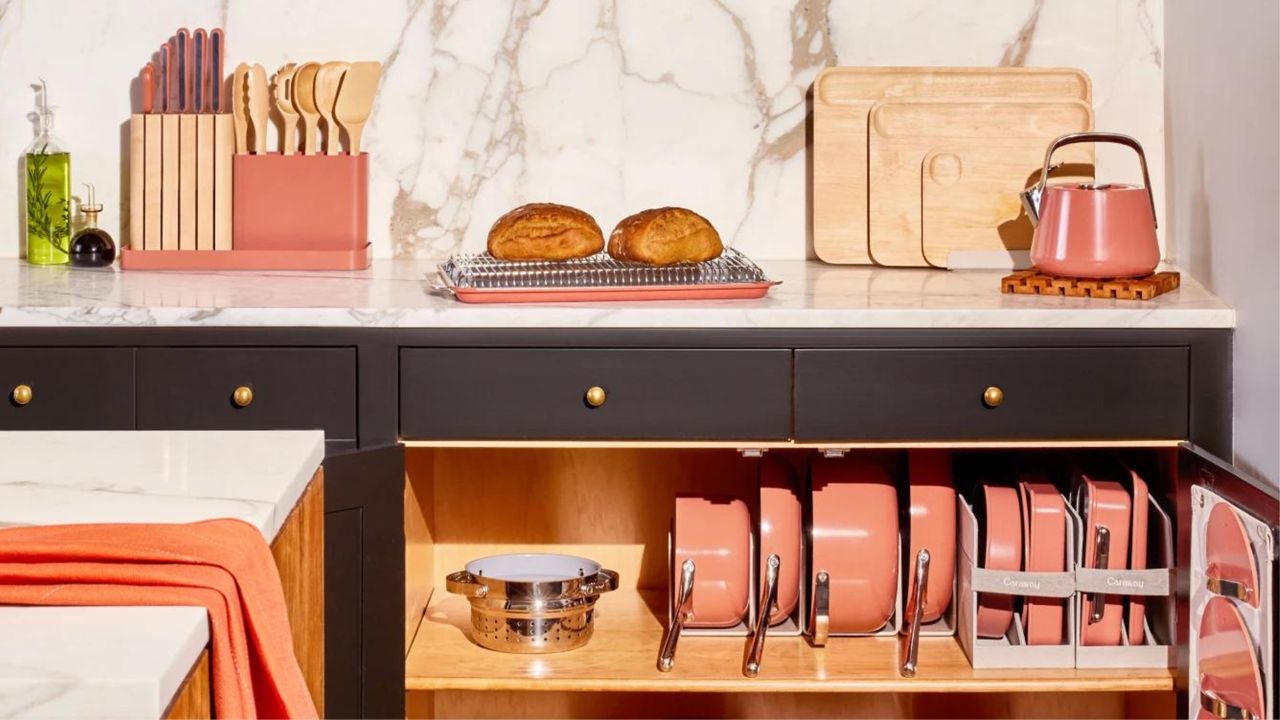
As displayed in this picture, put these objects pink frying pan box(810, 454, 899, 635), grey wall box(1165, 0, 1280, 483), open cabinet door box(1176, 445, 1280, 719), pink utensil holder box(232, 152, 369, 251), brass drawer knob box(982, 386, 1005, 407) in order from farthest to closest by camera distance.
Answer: pink utensil holder box(232, 152, 369, 251), pink frying pan box(810, 454, 899, 635), brass drawer knob box(982, 386, 1005, 407), grey wall box(1165, 0, 1280, 483), open cabinet door box(1176, 445, 1280, 719)

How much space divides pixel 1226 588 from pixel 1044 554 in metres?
0.28

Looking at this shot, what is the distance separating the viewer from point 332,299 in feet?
6.48

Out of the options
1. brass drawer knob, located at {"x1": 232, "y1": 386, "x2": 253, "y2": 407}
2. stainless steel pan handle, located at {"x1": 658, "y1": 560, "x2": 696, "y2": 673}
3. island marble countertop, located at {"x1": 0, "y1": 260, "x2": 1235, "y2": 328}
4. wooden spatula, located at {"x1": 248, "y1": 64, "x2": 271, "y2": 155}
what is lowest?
stainless steel pan handle, located at {"x1": 658, "y1": 560, "x2": 696, "y2": 673}

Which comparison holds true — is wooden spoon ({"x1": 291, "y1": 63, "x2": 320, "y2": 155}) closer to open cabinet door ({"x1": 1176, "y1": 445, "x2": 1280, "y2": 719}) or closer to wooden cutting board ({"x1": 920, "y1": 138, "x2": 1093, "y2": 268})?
wooden cutting board ({"x1": 920, "y1": 138, "x2": 1093, "y2": 268})

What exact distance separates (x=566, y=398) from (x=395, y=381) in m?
0.22

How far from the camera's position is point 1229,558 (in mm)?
1780

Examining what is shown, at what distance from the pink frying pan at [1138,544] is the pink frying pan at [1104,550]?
0.4 inches

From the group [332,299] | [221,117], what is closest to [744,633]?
[332,299]

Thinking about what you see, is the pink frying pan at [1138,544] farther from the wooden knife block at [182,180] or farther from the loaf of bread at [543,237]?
the wooden knife block at [182,180]

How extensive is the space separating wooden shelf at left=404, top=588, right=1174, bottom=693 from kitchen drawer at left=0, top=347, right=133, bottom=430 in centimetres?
52

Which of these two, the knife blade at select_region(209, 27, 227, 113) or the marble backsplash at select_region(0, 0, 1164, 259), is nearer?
the knife blade at select_region(209, 27, 227, 113)

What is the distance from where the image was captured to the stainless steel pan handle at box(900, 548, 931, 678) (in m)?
1.97

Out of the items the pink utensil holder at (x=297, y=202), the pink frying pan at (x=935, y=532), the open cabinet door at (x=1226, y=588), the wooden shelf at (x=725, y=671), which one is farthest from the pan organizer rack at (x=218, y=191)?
the open cabinet door at (x=1226, y=588)

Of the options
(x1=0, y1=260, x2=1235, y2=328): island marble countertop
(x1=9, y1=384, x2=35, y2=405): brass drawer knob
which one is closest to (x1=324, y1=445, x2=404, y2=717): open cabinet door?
(x1=0, y1=260, x2=1235, y2=328): island marble countertop
